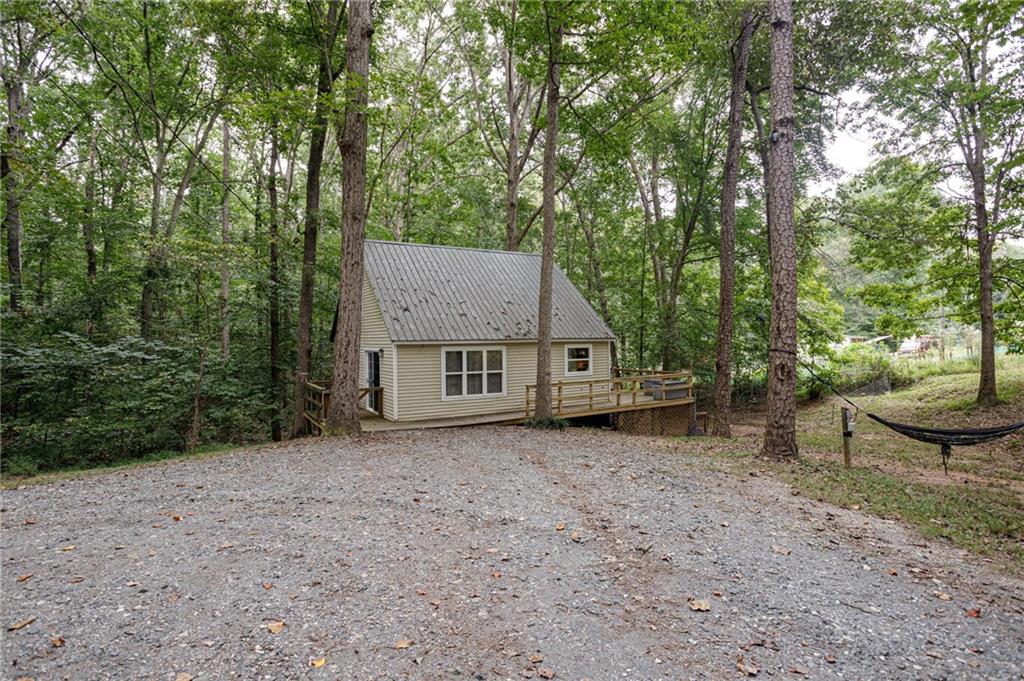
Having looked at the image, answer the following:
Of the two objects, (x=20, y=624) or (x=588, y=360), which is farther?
(x=588, y=360)

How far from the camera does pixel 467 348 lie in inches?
487

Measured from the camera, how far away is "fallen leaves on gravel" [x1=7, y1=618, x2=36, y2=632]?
10.3ft

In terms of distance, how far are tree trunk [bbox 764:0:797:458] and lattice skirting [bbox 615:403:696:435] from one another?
5799 millimetres

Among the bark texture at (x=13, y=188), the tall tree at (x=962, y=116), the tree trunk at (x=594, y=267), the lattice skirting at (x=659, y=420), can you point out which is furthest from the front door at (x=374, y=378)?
the tall tree at (x=962, y=116)

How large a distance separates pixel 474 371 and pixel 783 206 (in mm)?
7955

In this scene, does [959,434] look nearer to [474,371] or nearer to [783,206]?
[783,206]

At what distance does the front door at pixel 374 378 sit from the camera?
41.1 ft

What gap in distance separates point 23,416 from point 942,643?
15.4 meters

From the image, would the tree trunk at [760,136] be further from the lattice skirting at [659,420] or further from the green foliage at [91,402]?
the green foliage at [91,402]

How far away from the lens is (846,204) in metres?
13.5

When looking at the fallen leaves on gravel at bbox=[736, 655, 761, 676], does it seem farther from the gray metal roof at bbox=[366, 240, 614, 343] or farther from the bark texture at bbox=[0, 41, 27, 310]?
the bark texture at bbox=[0, 41, 27, 310]

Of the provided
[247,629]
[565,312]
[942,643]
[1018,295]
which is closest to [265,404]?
[565,312]

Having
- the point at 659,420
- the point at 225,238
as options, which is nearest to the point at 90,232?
the point at 225,238

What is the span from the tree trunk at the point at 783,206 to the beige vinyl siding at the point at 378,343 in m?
8.25
